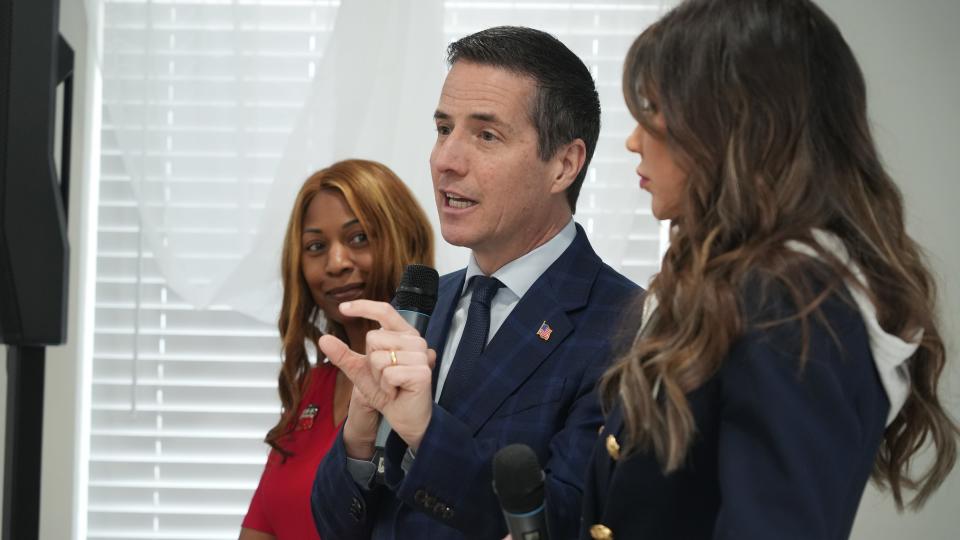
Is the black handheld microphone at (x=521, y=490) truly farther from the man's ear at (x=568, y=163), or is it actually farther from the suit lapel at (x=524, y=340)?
the man's ear at (x=568, y=163)

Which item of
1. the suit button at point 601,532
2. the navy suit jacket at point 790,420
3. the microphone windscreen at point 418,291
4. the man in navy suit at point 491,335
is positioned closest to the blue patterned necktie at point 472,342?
the man in navy suit at point 491,335

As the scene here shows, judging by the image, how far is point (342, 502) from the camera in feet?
5.35

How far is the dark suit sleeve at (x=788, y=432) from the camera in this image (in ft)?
3.21

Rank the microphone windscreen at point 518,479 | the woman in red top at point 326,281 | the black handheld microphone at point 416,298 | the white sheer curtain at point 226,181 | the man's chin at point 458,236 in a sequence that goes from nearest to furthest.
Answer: the microphone windscreen at point 518,479, the black handheld microphone at point 416,298, the man's chin at point 458,236, the woman in red top at point 326,281, the white sheer curtain at point 226,181

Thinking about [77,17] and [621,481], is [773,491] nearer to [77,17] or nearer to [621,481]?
[621,481]

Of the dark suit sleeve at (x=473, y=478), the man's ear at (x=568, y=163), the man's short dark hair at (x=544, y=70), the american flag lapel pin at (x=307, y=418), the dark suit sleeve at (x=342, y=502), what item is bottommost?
the american flag lapel pin at (x=307, y=418)

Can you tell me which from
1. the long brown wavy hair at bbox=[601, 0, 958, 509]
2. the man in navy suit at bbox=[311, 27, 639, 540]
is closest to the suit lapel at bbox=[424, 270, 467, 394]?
the man in navy suit at bbox=[311, 27, 639, 540]

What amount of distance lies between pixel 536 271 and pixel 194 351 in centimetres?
192

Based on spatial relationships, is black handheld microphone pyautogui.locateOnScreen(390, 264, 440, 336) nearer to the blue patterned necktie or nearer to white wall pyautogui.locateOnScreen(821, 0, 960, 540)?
the blue patterned necktie

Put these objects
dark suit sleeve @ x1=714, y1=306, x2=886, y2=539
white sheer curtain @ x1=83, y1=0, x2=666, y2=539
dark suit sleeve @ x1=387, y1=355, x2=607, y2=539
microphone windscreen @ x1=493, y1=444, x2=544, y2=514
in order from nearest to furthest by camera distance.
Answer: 1. dark suit sleeve @ x1=714, y1=306, x2=886, y2=539
2. microphone windscreen @ x1=493, y1=444, x2=544, y2=514
3. dark suit sleeve @ x1=387, y1=355, x2=607, y2=539
4. white sheer curtain @ x1=83, y1=0, x2=666, y2=539

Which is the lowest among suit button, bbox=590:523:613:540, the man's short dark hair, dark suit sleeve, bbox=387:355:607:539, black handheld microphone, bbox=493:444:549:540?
dark suit sleeve, bbox=387:355:607:539

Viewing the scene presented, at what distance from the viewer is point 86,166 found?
131 inches

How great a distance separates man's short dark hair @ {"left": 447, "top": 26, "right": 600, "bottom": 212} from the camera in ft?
5.81

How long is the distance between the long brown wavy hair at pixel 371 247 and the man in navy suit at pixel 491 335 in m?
0.54
